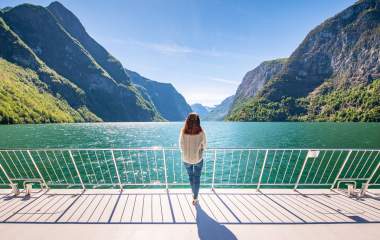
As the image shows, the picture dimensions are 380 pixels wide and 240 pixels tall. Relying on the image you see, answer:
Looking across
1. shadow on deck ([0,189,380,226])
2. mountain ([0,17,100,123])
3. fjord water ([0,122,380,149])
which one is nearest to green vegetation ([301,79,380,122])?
fjord water ([0,122,380,149])

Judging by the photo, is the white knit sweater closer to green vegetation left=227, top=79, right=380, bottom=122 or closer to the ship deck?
the ship deck

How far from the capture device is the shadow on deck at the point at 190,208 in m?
5.20

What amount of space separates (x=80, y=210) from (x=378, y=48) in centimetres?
22265

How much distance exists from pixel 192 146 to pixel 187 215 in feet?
4.63

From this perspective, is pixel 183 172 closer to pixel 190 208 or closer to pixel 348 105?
pixel 190 208

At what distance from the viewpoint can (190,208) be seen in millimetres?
5762

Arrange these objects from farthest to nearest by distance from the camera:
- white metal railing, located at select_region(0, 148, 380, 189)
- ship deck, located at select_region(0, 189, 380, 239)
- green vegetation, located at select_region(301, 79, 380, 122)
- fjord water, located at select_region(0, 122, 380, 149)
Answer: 1. green vegetation, located at select_region(301, 79, 380, 122)
2. fjord water, located at select_region(0, 122, 380, 149)
3. white metal railing, located at select_region(0, 148, 380, 189)
4. ship deck, located at select_region(0, 189, 380, 239)

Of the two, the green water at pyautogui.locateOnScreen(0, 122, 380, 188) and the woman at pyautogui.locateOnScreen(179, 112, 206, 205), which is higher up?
the woman at pyautogui.locateOnScreen(179, 112, 206, 205)

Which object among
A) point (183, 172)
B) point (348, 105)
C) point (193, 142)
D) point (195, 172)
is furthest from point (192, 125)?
point (348, 105)

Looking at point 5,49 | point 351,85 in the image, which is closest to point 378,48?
point 351,85

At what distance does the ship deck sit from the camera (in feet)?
15.3

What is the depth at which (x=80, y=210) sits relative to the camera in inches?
225

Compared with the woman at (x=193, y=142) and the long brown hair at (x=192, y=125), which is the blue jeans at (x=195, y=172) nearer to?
the woman at (x=193, y=142)

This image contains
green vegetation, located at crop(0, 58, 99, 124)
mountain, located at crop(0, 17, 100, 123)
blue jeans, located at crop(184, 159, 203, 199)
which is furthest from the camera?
mountain, located at crop(0, 17, 100, 123)
